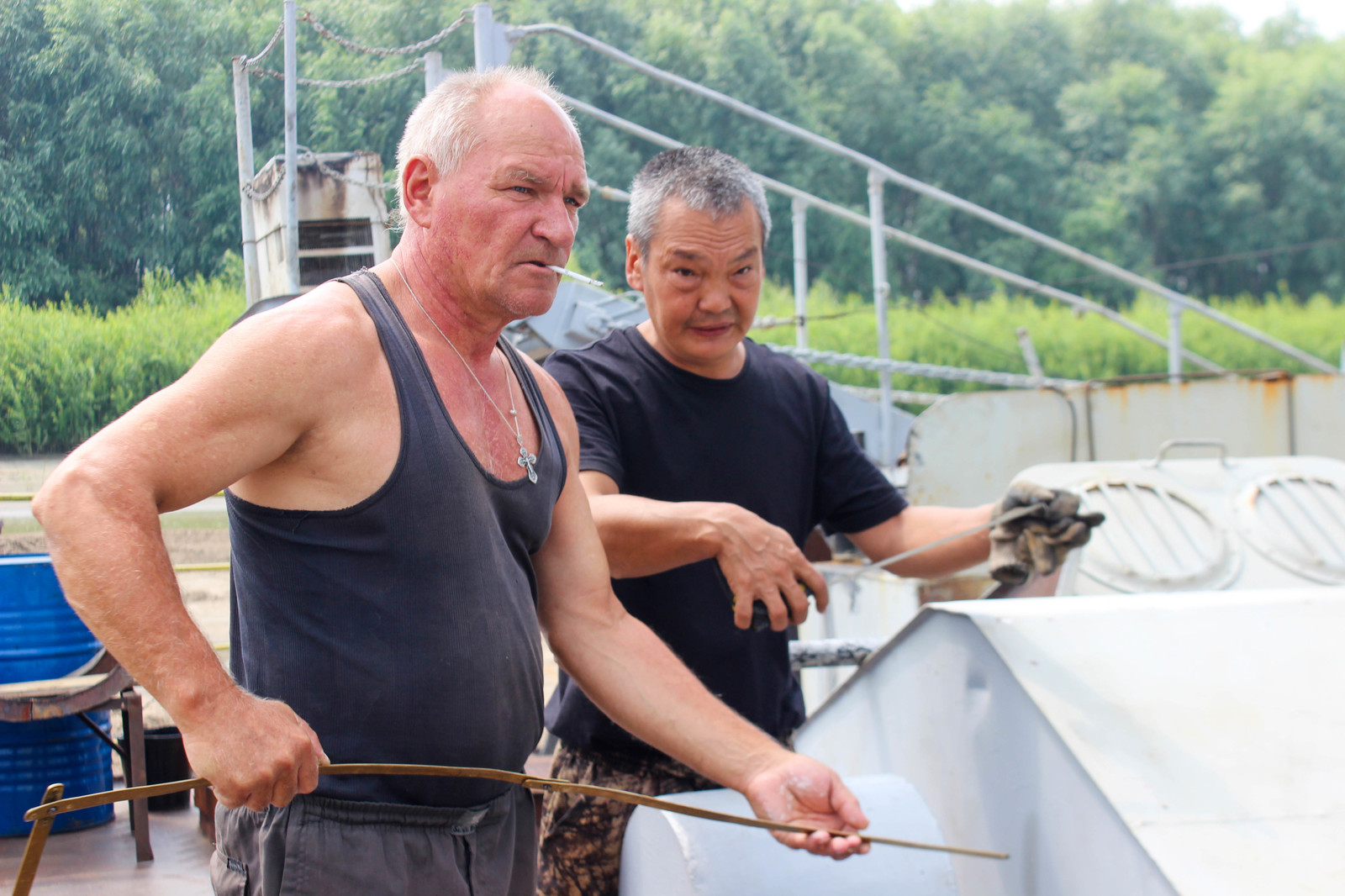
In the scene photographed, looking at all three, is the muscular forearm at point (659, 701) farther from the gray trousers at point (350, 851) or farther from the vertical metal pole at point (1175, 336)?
the vertical metal pole at point (1175, 336)

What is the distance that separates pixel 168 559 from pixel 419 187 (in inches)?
23.2

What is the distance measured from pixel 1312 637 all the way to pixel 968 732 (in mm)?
531

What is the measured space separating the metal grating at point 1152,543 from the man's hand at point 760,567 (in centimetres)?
173

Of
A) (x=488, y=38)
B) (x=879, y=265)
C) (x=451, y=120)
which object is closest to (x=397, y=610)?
(x=451, y=120)

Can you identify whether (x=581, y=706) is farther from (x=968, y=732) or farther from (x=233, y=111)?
(x=233, y=111)

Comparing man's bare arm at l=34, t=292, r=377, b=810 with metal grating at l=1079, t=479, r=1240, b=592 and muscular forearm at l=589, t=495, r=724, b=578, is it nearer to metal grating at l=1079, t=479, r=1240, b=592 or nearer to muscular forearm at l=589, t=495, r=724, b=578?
muscular forearm at l=589, t=495, r=724, b=578

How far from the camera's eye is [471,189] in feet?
4.44

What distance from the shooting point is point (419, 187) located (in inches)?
55.0

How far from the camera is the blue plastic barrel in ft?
9.50

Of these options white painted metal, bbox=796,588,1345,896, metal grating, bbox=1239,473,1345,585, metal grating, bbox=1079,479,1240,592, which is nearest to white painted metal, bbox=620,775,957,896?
white painted metal, bbox=796,588,1345,896

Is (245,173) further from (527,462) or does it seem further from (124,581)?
(124,581)

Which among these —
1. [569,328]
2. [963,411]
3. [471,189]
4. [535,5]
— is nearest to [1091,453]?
[963,411]

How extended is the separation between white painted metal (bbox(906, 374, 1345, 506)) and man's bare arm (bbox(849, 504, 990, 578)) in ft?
8.51

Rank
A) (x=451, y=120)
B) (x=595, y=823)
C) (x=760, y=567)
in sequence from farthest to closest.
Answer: (x=595, y=823) → (x=760, y=567) → (x=451, y=120)
